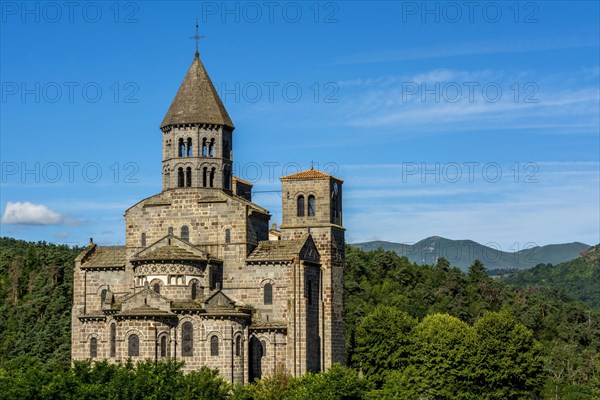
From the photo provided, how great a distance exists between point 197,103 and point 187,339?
1709 centimetres

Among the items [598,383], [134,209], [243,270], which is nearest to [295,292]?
[243,270]

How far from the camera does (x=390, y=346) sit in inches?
3489

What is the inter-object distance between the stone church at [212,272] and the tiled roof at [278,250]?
7 cm

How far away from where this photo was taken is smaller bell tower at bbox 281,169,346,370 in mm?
77375

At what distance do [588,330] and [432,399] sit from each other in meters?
51.7

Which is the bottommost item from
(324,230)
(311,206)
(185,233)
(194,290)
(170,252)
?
(194,290)

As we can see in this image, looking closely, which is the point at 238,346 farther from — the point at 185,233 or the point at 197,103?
the point at 197,103

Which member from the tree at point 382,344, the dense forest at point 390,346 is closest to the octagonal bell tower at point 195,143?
the dense forest at point 390,346

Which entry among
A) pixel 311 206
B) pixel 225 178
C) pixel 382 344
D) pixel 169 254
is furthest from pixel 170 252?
pixel 382 344

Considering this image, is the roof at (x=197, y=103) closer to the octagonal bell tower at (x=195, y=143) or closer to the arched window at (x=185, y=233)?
the octagonal bell tower at (x=195, y=143)

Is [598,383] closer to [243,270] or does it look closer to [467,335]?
[467,335]

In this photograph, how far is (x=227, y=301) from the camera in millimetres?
72000

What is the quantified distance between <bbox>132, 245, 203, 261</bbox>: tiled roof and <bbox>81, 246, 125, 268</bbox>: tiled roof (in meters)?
5.55

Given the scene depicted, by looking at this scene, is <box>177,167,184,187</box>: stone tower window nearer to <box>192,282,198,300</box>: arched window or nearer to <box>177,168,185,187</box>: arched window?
<box>177,168,185,187</box>: arched window
